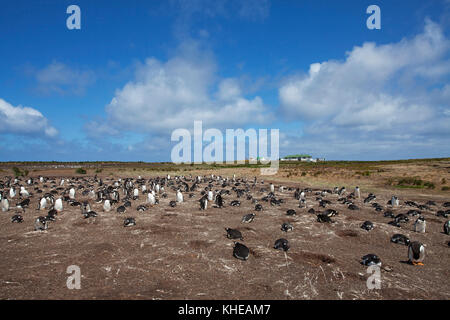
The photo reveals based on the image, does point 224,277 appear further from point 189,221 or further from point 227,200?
point 227,200

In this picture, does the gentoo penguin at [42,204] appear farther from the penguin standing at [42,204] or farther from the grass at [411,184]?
the grass at [411,184]

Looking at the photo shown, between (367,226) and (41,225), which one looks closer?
(41,225)

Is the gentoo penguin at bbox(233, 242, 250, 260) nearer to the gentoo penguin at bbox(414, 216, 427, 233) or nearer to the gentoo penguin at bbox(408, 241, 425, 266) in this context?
the gentoo penguin at bbox(408, 241, 425, 266)

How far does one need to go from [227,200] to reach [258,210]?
4734 millimetres

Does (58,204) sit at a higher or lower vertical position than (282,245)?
higher

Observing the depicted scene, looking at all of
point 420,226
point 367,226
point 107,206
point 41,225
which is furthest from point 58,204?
point 420,226

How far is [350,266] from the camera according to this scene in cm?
927

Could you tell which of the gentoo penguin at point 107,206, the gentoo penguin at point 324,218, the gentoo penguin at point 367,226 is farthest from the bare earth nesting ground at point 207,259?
the gentoo penguin at point 107,206

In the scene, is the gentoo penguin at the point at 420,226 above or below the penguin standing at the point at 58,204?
below

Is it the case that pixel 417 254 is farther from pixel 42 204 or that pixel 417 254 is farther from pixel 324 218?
pixel 42 204
